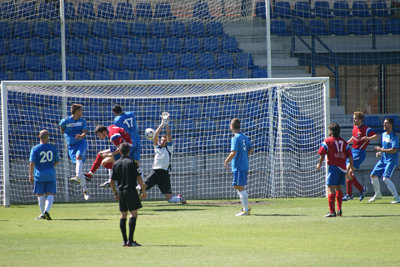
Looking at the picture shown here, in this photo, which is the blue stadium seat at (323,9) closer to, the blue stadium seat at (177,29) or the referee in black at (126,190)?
the blue stadium seat at (177,29)

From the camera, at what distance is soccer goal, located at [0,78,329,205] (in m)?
15.5

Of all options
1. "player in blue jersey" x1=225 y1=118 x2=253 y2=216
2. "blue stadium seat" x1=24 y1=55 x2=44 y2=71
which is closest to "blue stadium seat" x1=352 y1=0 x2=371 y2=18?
"blue stadium seat" x1=24 y1=55 x2=44 y2=71

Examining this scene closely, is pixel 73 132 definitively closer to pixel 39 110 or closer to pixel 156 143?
pixel 156 143

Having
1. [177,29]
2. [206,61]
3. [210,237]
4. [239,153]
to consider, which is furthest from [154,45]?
[210,237]

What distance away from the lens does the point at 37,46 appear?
19484 mm

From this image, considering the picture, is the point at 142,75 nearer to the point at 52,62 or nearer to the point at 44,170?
the point at 52,62

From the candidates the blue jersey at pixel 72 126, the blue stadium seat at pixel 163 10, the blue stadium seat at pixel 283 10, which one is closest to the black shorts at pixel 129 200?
the blue jersey at pixel 72 126

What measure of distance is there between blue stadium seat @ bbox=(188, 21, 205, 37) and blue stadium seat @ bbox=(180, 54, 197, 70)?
1.02 meters

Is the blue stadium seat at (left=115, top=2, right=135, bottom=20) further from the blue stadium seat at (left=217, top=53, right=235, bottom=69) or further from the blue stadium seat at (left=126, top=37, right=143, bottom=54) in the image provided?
the blue stadium seat at (left=217, top=53, right=235, bottom=69)

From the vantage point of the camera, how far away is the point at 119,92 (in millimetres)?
17484

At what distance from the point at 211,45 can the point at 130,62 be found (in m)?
2.76

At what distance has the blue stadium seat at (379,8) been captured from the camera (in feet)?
72.5

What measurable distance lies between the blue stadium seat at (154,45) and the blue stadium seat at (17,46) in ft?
12.9

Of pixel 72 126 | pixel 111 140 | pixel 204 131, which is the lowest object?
pixel 204 131
